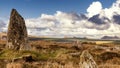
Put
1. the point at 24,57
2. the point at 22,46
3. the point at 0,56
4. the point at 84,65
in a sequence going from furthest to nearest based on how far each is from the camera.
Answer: the point at 22,46, the point at 0,56, the point at 24,57, the point at 84,65

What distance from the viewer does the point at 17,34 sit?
45.7 meters

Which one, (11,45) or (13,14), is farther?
(13,14)

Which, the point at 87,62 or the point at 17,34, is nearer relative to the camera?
the point at 87,62

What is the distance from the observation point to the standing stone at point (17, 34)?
1768 inches

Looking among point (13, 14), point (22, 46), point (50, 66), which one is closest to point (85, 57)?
point (50, 66)

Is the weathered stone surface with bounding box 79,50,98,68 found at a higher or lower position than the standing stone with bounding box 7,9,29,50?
lower

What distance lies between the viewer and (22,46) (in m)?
44.8

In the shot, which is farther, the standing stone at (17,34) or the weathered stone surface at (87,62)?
the standing stone at (17,34)

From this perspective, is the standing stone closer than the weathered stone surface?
No

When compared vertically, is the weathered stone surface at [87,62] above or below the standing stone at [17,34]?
below

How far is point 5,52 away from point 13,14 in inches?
382

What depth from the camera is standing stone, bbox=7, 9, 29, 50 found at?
147 feet

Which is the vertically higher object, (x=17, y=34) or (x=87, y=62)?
(x=17, y=34)

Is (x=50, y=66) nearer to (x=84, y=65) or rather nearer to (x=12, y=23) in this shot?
(x=84, y=65)
